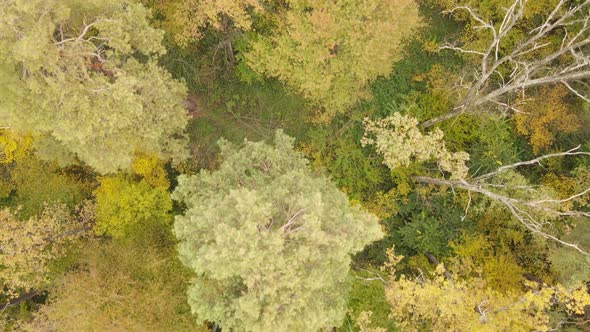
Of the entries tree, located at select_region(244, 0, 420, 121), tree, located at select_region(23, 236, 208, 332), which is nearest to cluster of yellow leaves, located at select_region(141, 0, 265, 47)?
tree, located at select_region(244, 0, 420, 121)

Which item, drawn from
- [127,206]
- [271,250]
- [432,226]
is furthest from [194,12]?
[432,226]

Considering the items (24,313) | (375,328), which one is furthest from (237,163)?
(24,313)

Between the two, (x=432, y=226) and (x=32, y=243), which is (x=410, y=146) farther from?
(x=32, y=243)

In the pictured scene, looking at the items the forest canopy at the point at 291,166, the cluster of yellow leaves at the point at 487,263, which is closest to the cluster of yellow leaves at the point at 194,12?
the forest canopy at the point at 291,166

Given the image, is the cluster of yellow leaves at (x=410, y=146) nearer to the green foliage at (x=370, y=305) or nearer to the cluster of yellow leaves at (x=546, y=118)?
the cluster of yellow leaves at (x=546, y=118)

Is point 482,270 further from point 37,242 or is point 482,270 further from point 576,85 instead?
point 37,242

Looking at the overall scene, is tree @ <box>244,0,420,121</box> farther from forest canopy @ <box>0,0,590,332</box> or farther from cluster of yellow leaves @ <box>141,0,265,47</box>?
cluster of yellow leaves @ <box>141,0,265,47</box>
